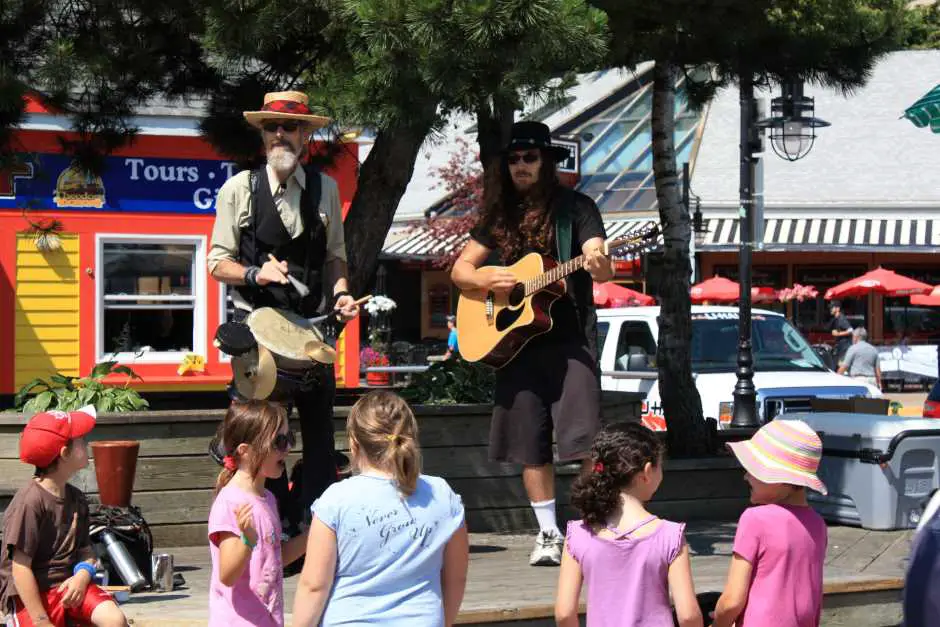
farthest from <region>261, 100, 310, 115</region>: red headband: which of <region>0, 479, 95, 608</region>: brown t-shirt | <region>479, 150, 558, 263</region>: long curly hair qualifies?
<region>0, 479, 95, 608</region>: brown t-shirt

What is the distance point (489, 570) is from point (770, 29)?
4.52 m

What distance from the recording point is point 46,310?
1501cm

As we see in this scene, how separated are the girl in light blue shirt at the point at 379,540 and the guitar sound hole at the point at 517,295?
2.71m

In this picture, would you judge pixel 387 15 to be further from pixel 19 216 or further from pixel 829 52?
pixel 19 216

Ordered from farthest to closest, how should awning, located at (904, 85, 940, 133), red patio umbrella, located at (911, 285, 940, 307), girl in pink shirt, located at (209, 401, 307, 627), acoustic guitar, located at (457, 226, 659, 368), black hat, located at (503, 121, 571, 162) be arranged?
red patio umbrella, located at (911, 285, 940, 307) → awning, located at (904, 85, 940, 133) → black hat, located at (503, 121, 571, 162) → acoustic guitar, located at (457, 226, 659, 368) → girl in pink shirt, located at (209, 401, 307, 627)

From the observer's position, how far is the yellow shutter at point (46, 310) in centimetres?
1492

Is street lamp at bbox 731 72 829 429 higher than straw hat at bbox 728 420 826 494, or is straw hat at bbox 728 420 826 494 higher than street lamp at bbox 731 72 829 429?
street lamp at bbox 731 72 829 429

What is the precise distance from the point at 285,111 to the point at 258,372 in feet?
3.75

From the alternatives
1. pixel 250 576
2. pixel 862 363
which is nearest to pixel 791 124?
pixel 862 363

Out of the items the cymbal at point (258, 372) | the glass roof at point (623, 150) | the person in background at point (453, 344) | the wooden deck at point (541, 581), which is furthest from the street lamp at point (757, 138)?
the glass roof at point (623, 150)

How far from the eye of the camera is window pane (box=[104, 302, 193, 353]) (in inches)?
605

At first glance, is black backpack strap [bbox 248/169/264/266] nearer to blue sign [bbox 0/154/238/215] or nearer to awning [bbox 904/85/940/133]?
awning [bbox 904/85/940/133]

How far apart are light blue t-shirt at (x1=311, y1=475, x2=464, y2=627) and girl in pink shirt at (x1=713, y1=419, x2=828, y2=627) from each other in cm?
107

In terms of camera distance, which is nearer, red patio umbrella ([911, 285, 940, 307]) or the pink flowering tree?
red patio umbrella ([911, 285, 940, 307])
